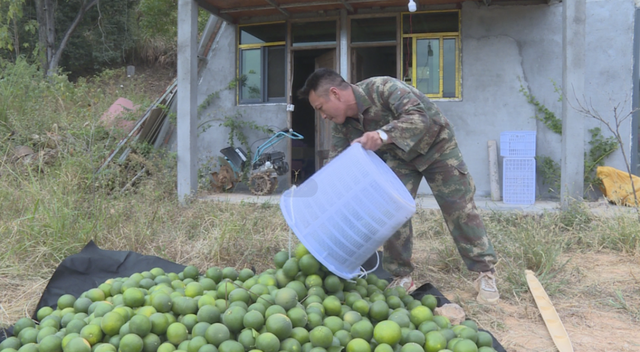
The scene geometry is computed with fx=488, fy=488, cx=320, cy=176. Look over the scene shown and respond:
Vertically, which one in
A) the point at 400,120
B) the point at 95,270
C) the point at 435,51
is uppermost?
the point at 435,51

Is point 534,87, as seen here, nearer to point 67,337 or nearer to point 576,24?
point 576,24

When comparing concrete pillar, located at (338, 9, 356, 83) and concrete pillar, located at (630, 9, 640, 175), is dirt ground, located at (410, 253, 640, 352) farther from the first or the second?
concrete pillar, located at (338, 9, 356, 83)

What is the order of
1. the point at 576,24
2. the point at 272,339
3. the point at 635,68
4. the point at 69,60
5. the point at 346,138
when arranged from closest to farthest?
1. the point at 272,339
2. the point at 346,138
3. the point at 576,24
4. the point at 635,68
5. the point at 69,60

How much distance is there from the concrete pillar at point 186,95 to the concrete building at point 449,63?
0.05ft

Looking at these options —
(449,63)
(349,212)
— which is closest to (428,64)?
(449,63)

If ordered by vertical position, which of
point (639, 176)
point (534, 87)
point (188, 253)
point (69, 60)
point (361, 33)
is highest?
point (69, 60)

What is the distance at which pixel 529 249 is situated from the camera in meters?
4.23

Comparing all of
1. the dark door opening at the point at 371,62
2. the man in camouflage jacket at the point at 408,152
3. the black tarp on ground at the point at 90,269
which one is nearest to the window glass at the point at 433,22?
the dark door opening at the point at 371,62

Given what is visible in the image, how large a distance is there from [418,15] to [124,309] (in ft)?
24.4

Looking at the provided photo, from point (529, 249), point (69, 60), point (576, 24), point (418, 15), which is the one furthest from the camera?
point (69, 60)

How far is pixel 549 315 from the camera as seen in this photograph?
313 cm

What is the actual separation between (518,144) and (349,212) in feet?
19.4

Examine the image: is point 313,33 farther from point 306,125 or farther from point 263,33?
point 306,125

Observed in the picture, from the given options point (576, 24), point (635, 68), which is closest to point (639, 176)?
point (635, 68)
